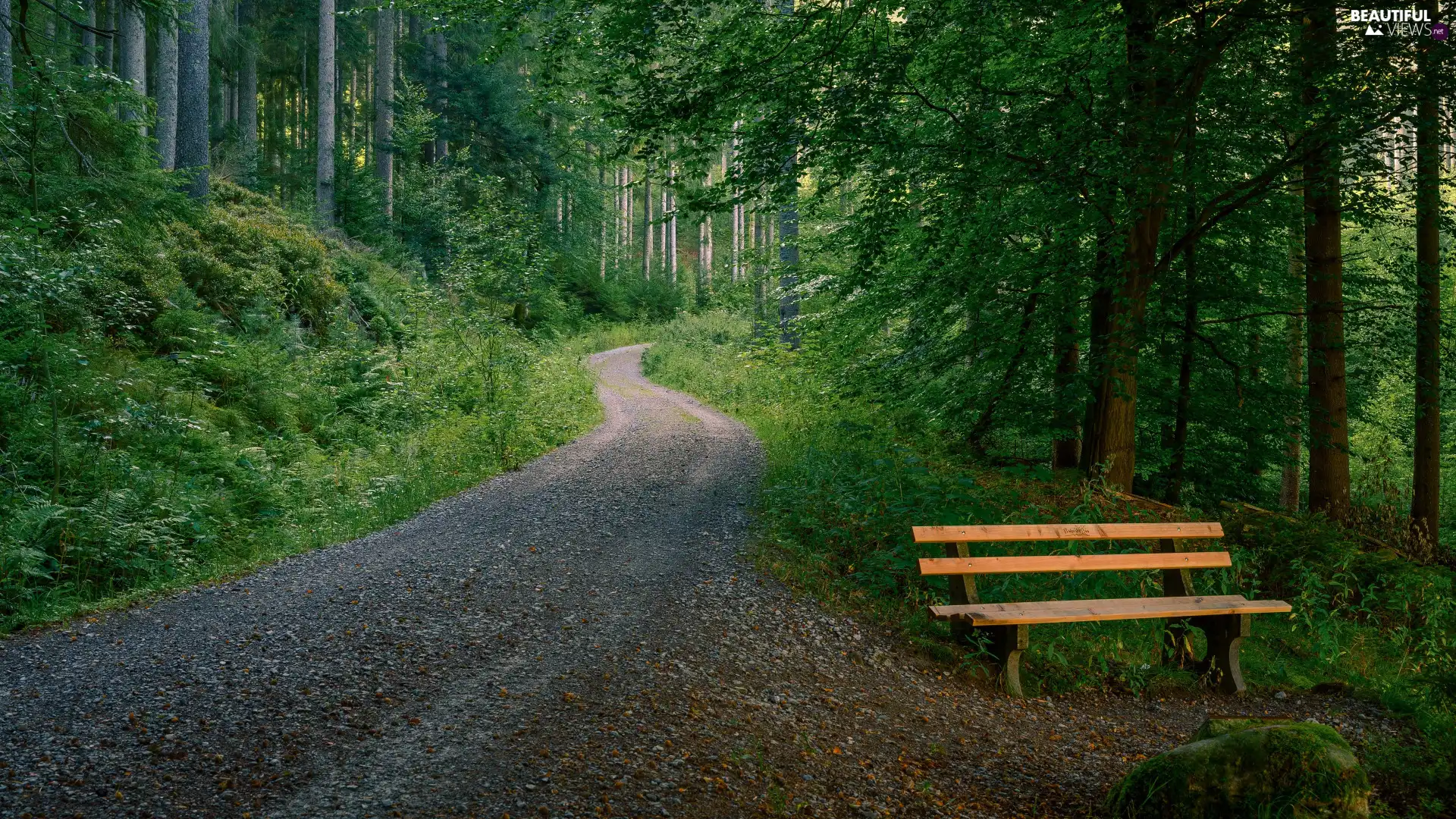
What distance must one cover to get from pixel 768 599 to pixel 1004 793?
8.33 feet

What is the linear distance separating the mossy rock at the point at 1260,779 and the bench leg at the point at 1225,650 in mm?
2640

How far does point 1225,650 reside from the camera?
19.8ft

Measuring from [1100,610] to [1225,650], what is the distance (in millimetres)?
1376

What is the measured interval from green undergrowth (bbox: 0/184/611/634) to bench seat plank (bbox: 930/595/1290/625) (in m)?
6.04

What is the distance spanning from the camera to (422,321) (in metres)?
16.6

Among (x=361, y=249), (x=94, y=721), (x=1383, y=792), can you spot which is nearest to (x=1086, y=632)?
(x=1383, y=792)

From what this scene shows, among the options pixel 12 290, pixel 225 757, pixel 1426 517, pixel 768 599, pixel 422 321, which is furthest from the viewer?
pixel 422 321

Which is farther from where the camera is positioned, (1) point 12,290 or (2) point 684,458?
(2) point 684,458

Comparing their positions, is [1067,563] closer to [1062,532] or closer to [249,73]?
[1062,532]

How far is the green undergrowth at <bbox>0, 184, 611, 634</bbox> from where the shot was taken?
6430 millimetres

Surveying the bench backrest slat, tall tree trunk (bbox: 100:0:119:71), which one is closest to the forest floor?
the bench backrest slat

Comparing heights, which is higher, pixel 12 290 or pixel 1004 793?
pixel 12 290

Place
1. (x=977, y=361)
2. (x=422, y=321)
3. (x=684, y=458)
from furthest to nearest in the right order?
(x=422, y=321) → (x=684, y=458) → (x=977, y=361)

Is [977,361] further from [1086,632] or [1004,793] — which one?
[1004,793]
